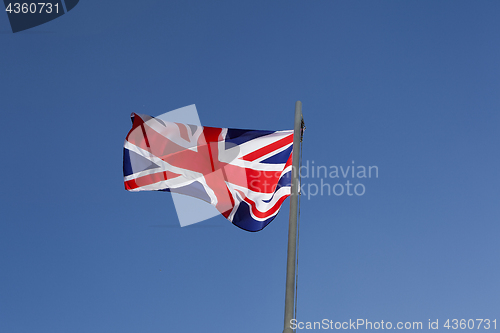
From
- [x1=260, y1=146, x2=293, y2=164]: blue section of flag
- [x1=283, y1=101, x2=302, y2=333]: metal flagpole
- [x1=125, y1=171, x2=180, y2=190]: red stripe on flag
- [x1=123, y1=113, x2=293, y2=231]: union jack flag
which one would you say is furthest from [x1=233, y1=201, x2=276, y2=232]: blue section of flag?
[x1=283, y1=101, x2=302, y2=333]: metal flagpole

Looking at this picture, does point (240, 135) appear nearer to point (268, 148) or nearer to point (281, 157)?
point (268, 148)

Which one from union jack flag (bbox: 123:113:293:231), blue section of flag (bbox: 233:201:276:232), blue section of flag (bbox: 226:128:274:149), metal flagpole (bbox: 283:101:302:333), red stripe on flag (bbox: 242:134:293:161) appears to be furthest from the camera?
blue section of flag (bbox: 226:128:274:149)

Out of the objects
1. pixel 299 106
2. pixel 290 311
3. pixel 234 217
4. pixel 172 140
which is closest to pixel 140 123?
pixel 172 140

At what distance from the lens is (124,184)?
604 inches

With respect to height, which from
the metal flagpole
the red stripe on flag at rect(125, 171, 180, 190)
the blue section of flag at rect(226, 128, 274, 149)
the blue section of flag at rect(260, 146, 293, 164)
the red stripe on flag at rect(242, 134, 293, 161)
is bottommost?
the metal flagpole

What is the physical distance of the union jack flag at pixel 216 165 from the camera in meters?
14.2

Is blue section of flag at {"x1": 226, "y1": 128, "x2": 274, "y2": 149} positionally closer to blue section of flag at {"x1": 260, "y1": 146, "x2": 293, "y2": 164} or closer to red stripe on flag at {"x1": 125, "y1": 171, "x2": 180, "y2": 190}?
blue section of flag at {"x1": 260, "y1": 146, "x2": 293, "y2": 164}

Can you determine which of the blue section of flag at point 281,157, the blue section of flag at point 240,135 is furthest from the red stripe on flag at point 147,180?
the blue section of flag at point 281,157

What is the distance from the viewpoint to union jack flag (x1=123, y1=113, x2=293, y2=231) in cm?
1420

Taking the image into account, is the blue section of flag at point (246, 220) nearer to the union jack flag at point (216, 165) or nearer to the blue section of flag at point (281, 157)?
the union jack flag at point (216, 165)

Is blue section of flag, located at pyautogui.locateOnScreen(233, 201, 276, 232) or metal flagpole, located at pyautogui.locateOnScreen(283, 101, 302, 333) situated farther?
blue section of flag, located at pyautogui.locateOnScreen(233, 201, 276, 232)

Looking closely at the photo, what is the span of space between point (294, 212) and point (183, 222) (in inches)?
236

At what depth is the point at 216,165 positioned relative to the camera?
50.3 ft

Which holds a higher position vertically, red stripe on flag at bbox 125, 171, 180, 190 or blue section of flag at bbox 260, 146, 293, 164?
blue section of flag at bbox 260, 146, 293, 164
